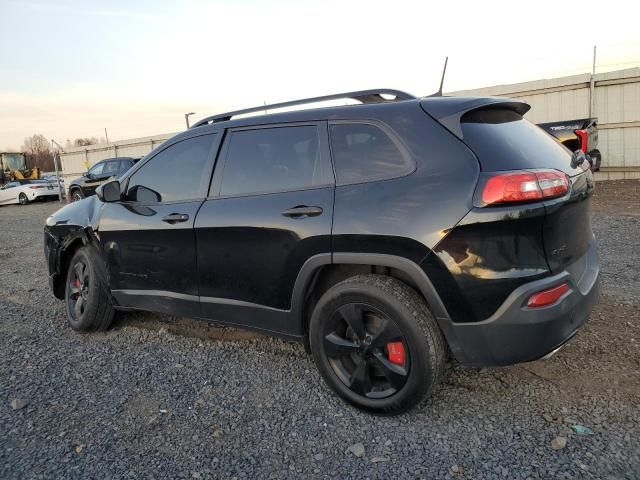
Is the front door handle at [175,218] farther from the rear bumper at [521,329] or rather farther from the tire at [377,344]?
the rear bumper at [521,329]

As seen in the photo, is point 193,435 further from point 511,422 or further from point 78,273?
point 78,273

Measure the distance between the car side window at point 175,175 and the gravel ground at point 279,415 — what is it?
1.23m

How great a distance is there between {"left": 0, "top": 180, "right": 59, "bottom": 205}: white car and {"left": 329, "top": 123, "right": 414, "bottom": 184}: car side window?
76.9 feet

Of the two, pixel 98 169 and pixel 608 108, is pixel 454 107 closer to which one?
pixel 608 108

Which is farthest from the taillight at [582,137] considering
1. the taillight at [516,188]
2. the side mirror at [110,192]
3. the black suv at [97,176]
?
the black suv at [97,176]

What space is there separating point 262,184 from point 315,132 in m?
0.48

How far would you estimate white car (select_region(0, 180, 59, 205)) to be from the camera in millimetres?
22594

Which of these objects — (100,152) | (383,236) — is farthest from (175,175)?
(100,152)

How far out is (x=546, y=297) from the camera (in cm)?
243

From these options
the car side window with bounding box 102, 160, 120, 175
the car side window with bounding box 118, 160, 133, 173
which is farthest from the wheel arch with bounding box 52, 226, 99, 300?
the car side window with bounding box 102, 160, 120, 175

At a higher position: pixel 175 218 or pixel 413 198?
pixel 413 198

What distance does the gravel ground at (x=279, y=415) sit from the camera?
243 centimetres

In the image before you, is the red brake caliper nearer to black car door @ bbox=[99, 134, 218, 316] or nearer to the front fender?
black car door @ bbox=[99, 134, 218, 316]

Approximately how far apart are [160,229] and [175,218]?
0.18 m
